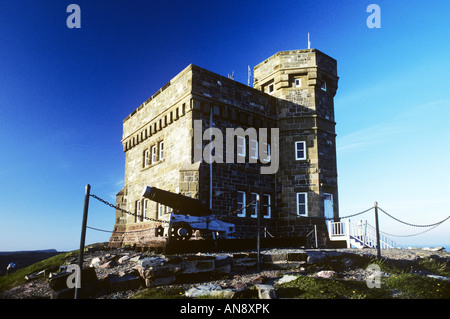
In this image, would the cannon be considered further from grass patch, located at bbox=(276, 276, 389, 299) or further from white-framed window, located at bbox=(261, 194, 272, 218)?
white-framed window, located at bbox=(261, 194, 272, 218)

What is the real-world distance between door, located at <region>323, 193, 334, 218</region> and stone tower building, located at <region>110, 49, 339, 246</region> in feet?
0.17

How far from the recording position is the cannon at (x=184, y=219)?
11.2 meters

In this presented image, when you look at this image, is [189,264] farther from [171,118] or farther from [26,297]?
[171,118]

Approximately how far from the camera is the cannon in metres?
11.2

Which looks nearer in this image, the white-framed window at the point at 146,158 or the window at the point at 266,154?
the window at the point at 266,154

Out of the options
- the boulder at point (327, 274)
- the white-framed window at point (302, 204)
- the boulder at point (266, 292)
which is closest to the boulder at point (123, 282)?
the boulder at point (266, 292)

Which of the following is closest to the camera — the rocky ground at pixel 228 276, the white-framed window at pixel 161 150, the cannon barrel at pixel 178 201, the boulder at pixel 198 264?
the rocky ground at pixel 228 276

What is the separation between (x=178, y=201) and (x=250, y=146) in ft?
20.0

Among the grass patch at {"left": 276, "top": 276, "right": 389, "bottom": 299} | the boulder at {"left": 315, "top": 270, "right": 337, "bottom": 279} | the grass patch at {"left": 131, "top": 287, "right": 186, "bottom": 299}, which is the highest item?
the boulder at {"left": 315, "top": 270, "right": 337, "bottom": 279}

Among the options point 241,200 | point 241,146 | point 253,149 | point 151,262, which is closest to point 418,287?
point 151,262

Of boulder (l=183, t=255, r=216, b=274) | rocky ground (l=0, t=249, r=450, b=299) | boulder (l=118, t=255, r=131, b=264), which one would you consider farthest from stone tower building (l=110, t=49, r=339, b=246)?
boulder (l=183, t=255, r=216, b=274)

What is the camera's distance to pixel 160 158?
17.7 metres

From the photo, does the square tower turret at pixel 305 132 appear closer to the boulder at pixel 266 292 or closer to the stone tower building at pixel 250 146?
the stone tower building at pixel 250 146
